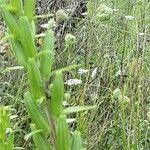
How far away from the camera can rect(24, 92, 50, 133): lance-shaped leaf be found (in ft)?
2.83

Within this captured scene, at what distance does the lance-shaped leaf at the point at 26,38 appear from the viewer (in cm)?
A: 84

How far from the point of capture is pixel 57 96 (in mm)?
875

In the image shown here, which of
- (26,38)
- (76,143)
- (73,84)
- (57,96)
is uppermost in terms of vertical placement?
(26,38)

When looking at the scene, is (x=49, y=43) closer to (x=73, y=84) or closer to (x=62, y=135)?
(x=62, y=135)

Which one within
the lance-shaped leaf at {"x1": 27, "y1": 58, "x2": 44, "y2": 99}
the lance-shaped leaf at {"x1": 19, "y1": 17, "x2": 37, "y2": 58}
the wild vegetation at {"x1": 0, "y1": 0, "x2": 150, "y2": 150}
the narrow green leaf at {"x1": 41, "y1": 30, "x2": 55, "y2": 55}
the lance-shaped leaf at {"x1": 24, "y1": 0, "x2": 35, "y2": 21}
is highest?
the lance-shaped leaf at {"x1": 24, "y1": 0, "x2": 35, "y2": 21}

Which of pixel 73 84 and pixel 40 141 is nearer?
pixel 40 141

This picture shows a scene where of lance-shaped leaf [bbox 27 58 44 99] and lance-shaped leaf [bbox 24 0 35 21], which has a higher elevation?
lance-shaped leaf [bbox 24 0 35 21]

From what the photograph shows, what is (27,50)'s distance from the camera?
33.6 inches

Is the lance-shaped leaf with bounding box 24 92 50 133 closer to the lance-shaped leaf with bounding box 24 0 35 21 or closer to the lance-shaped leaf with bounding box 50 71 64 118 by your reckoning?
the lance-shaped leaf with bounding box 50 71 64 118

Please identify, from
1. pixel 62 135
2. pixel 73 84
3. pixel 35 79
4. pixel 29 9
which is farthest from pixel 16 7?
pixel 73 84

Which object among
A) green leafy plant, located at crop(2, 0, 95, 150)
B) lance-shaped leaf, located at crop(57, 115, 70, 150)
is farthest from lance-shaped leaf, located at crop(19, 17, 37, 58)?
lance-shaped leaf, located at crop(57, 115, 70, 150)

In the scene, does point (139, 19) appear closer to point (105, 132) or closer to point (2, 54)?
point (2, 54)

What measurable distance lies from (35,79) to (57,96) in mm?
55


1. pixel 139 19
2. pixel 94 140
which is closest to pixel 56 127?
pixel 94 140
